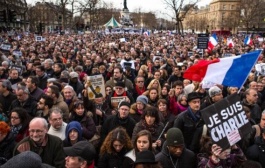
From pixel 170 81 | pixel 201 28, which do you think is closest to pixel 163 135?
pixel 170 81

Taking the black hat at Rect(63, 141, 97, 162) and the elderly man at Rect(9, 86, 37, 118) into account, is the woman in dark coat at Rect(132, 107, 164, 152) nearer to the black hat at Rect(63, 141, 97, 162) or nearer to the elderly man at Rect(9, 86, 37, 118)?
the black hat at Rect(63, 141, 97, 162)

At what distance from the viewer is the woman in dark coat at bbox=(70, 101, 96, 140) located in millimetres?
5171

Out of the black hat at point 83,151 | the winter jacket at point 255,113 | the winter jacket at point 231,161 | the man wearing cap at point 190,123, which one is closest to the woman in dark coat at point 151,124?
the man wearing cap at point 190,123

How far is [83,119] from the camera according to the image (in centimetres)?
529

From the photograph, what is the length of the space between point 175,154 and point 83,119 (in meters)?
1.86

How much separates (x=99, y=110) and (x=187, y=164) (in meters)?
2.47

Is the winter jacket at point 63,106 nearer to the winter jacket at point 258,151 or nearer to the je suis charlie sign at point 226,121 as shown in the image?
the je suis charlie sign at point 226,121

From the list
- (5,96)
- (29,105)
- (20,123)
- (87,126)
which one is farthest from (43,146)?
(5,96)

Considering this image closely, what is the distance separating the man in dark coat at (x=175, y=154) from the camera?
3.98 metres

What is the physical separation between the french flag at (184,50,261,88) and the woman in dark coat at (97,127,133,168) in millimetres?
1826

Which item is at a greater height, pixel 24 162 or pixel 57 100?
pixel 24 162

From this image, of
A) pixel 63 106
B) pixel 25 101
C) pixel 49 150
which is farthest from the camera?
pixel 25 101

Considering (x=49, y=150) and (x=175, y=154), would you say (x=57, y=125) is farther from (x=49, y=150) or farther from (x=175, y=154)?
(x=175, y=154)

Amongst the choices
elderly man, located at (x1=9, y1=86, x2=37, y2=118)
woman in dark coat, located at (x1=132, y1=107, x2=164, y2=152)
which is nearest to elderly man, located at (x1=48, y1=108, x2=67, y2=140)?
woman in dark coat, located at (x1=132, y1=107, x2=164, y2=152)
